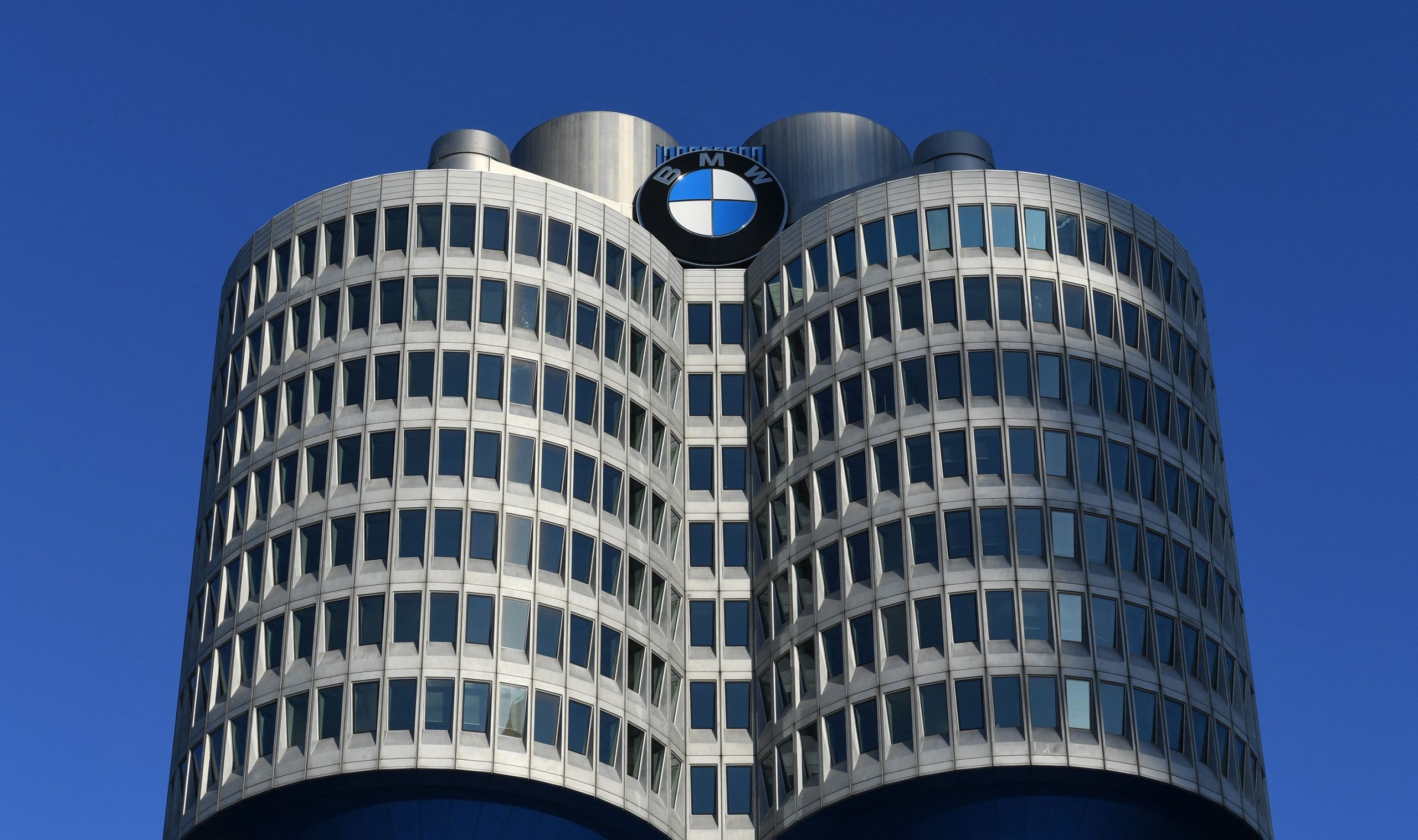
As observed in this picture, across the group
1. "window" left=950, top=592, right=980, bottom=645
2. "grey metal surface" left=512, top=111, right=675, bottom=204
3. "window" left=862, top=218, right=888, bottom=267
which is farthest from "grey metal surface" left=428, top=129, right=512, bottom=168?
"window" left=950, top=592, right=980, bottom=645

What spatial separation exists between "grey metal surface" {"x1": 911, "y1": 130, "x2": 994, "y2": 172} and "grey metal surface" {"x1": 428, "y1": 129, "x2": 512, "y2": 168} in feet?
60.3

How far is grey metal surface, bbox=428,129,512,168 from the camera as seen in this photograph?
290 ft

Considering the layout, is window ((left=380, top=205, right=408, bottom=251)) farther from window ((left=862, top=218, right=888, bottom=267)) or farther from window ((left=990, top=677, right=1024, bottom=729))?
window ((left=990, top=677, right=1024, bottom=729))

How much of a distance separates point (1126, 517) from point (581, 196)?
80.8 ft

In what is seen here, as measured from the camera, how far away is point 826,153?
97.0m

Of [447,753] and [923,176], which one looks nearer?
[447,753]

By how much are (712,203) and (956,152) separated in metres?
10.8

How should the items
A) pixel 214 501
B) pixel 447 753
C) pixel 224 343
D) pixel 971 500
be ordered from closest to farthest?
1. pixel 447 753
2. pixel 971 500
3. pixel 214 501
4. pixel 224 343

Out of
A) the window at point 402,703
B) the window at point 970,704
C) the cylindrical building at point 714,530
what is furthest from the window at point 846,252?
the window at point 402,703

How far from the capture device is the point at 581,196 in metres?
80.9

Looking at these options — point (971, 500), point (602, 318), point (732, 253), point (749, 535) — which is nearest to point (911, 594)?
point (971, 500)

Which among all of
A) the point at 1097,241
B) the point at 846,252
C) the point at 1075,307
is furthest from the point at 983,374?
the point at 846,252

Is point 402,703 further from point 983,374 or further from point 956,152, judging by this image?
point 956,152

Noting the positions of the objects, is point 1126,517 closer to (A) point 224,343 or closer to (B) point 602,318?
(B) point 602,318
